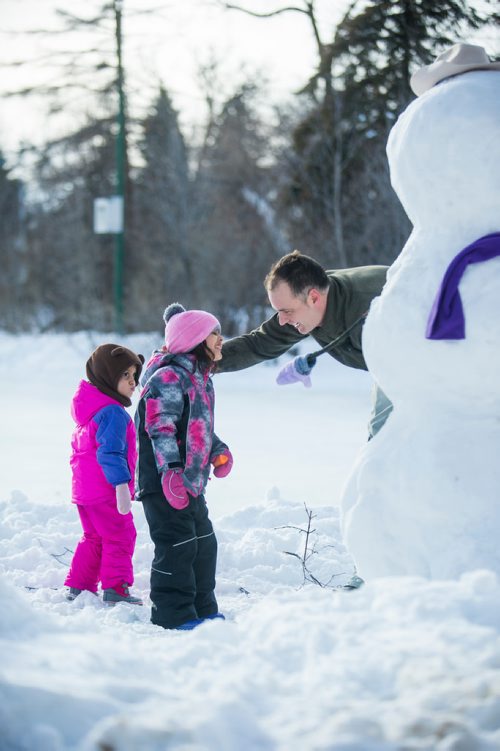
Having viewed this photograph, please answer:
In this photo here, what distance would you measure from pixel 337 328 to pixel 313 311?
0.68 ft

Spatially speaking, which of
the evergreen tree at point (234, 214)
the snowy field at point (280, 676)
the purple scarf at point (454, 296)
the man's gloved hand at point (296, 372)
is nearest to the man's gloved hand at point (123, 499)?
the snowy field at point (280, 676)

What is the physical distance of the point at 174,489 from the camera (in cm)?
345

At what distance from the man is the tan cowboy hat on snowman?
3.14ft

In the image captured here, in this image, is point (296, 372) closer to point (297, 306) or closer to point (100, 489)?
point (297, 306)

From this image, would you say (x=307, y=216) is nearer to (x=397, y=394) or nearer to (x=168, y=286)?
(x=168, y=286)

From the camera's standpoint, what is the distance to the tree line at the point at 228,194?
43.3 feet

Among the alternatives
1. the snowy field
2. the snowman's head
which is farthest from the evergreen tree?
the snowy field

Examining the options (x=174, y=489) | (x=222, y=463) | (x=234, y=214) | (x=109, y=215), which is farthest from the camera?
(x=234, y=214)

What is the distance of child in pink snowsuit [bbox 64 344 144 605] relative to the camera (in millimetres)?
3840

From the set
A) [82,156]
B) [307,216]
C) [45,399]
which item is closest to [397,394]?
[45,399]

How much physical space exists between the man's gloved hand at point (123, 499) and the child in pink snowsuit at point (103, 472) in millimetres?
61

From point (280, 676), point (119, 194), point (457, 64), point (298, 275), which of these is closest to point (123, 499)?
point (298, 275)

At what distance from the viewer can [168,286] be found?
17812 millimetres

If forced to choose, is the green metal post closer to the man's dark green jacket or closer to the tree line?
the tree line
